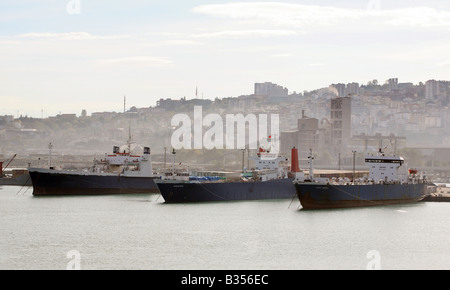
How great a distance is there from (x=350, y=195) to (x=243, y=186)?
8.90 meters

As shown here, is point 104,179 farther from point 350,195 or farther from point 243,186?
point 350,195

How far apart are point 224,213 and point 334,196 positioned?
7.60 meters

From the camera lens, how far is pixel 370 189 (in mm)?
60062

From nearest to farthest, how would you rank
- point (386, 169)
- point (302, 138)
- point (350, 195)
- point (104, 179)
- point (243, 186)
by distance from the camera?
1. point (350, 195)
2. point (386, 169)
3. point (243, 186)
4. point (104, 179)
5. point (302, 138)

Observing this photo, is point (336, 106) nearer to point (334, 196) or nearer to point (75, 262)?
point (334, 196)

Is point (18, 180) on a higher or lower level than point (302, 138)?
lower

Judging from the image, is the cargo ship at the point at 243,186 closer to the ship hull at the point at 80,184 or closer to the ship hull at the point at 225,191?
the ship hull at the point at 225,191

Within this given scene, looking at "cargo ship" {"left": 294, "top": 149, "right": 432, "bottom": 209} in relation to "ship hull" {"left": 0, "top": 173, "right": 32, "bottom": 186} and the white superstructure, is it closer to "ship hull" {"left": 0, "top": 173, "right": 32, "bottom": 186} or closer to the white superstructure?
the white superstructure

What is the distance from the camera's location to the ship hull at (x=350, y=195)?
5672cm

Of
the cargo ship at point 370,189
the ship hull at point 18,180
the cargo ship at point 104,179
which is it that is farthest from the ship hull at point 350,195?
the ship hull at point 18,180

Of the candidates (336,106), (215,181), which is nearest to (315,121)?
(336,106)

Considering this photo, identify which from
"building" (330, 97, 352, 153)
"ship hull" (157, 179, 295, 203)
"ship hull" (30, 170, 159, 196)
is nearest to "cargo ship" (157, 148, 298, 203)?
"ship hull" (157, 179, 295, 203)

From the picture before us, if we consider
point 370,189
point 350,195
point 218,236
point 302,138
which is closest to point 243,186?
point 350,195
